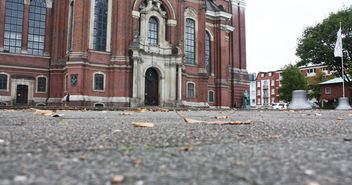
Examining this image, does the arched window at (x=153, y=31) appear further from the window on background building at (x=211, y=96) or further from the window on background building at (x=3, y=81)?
the window on background building at (x=3, y=81)

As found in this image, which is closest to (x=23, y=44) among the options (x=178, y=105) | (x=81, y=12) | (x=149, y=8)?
(x=81, y=12)

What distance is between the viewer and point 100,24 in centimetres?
2272

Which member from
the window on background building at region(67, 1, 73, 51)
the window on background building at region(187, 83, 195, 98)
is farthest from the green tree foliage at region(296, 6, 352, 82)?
the window on background building at region(67, 1, 73, 51)

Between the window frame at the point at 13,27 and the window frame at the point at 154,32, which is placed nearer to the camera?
the window frame at the point at 13,27

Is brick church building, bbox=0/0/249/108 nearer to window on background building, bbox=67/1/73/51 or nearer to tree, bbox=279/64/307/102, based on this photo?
window on background building, bbox=67/1/73/51

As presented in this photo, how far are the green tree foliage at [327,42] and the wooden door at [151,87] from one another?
65.8 feet

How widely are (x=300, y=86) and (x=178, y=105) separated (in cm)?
3500

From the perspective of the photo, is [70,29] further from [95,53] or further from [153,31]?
[153,31]

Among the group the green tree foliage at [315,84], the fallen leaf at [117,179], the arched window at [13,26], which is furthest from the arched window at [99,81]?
the green tree foliage at [315,84]

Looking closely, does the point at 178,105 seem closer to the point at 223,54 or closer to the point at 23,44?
the point at 223,54

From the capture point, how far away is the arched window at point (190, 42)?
28078 millimetres

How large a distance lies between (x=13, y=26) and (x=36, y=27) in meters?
1.79

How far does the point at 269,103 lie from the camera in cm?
8356

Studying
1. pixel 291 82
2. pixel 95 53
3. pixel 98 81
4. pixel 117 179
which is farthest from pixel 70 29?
pixel 291 82
